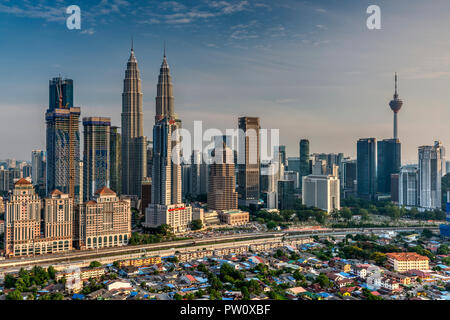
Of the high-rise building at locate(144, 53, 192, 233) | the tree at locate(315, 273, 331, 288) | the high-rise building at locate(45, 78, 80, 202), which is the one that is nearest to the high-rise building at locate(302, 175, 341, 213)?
the high-rise building at locate(144, 53, 192, 233)

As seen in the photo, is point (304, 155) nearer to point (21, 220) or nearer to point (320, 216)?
point (320, 216)

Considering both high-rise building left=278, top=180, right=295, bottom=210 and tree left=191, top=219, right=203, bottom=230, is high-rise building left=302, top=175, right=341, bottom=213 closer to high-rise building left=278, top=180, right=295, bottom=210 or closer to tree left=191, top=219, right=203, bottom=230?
high-rise building left=278, top=180, right=295, bottom=210

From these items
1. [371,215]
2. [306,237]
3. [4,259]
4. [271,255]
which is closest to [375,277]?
[271,255]

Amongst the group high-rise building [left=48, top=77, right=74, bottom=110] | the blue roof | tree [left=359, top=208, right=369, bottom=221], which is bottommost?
the blue roof

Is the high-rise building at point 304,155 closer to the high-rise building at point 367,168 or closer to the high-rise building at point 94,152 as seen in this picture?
the high-rise building at point 367,168

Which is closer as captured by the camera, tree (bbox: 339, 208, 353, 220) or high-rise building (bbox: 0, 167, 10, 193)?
tree (bbox: 339, 208, 353, 220)
